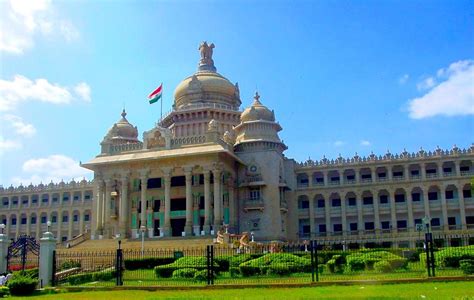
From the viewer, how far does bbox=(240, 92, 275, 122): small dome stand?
54.8 metres

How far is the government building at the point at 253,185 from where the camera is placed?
51.1m

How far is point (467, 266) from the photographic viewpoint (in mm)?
23547

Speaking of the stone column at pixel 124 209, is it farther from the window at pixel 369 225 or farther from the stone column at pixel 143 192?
the window at pixel 369 225

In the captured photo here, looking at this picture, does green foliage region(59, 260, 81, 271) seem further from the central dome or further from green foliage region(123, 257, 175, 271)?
the central dome

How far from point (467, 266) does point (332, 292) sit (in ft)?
27.0

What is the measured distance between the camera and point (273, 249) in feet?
125

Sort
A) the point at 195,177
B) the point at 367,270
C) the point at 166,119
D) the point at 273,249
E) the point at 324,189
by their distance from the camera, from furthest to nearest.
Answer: the point at 166,119 → the point at 324,189 → the point at 195,177 → the point at 273,249 → the point at 367,270

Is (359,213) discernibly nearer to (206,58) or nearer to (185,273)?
(206,58)

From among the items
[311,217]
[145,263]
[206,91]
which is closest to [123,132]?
[206,91]

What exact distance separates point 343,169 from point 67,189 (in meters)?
38.6

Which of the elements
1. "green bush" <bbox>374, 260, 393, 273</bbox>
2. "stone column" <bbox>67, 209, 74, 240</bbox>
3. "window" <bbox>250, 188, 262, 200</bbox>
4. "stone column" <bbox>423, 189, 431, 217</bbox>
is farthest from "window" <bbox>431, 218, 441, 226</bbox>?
"stone column" <bbox>67, 209, 74, 240</bbox>

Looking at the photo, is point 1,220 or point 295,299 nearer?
point 295,299

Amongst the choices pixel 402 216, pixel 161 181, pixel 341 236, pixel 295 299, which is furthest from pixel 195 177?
pixel 295 299

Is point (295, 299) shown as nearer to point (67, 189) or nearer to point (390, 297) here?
point (390, 297)
